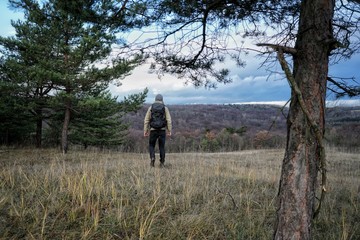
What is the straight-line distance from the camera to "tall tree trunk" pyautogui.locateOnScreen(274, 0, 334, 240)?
245 cm

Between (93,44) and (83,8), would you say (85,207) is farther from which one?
(93,44)

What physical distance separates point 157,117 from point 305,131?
5.59 meters

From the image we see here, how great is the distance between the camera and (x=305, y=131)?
96.0 inches

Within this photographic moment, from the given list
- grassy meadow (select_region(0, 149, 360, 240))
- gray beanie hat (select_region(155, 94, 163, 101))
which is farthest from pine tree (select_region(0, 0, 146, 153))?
grassy meadow (select_region(0, 149, 360, 240))

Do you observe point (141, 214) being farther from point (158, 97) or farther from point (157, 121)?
point (158, 97)

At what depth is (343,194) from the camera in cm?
590

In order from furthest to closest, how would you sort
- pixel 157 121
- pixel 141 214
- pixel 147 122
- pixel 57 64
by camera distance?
pixel 57 64 < pixel 147 122 < pixel 157 121 < pixel 141 214

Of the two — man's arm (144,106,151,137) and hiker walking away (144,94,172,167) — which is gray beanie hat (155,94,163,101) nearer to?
hiker walking away (144,94,172,167)

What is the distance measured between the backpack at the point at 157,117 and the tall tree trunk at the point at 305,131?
537cm

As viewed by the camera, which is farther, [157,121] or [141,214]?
[157,121]

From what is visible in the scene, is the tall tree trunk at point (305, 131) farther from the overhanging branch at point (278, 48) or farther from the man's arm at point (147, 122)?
the man's arm at point (147, 122)

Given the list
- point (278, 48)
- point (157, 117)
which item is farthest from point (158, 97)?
point (278, 48)

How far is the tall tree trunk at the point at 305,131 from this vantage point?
245 cm

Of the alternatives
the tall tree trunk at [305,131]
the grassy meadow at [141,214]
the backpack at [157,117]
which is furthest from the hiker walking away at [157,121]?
the tall tree trunk at [305,131]
